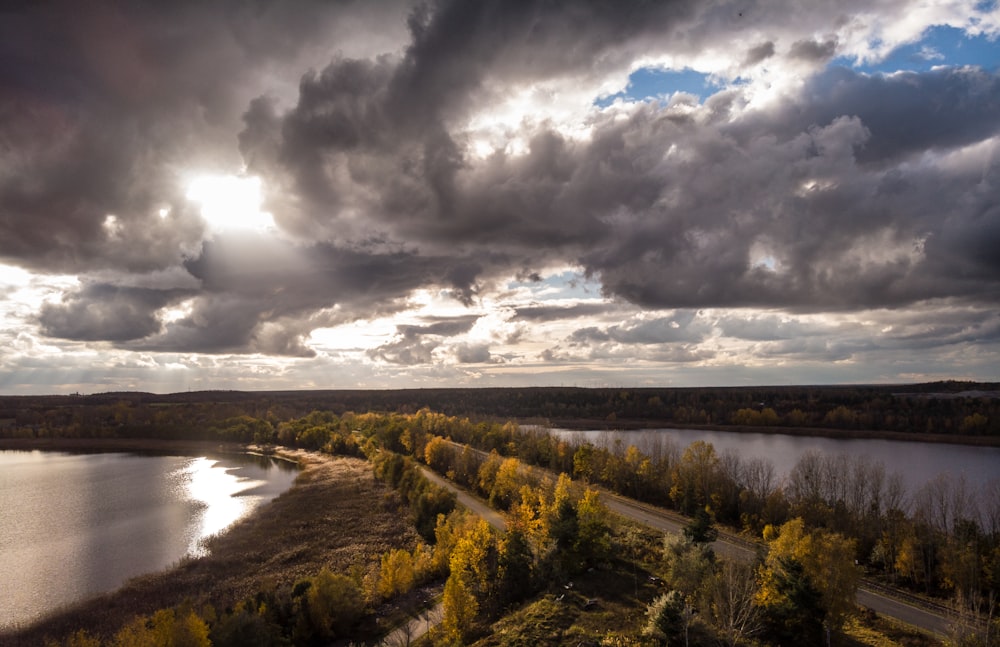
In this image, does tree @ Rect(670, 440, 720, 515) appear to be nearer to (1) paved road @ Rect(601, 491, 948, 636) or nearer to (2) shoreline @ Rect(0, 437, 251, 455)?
(1) paved road @ Rect(601, 491, 948, 636)

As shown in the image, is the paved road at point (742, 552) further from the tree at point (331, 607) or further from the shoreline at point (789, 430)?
the shoreline at point (789, 430)

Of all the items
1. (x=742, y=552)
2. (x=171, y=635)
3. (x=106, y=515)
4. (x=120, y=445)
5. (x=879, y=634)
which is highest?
(x=171, y=635)

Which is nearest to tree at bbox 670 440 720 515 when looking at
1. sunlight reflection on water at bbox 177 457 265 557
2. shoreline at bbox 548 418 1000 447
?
sunlight reflection on water at bbox 177 457 265 557

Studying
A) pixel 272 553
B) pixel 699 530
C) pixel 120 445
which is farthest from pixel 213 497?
pixel 120 445

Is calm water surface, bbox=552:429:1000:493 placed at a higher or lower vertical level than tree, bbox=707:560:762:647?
lower

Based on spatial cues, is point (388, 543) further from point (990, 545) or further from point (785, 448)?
point (785, 448)

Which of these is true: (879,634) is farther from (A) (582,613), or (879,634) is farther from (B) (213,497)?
(B) (213,497)
